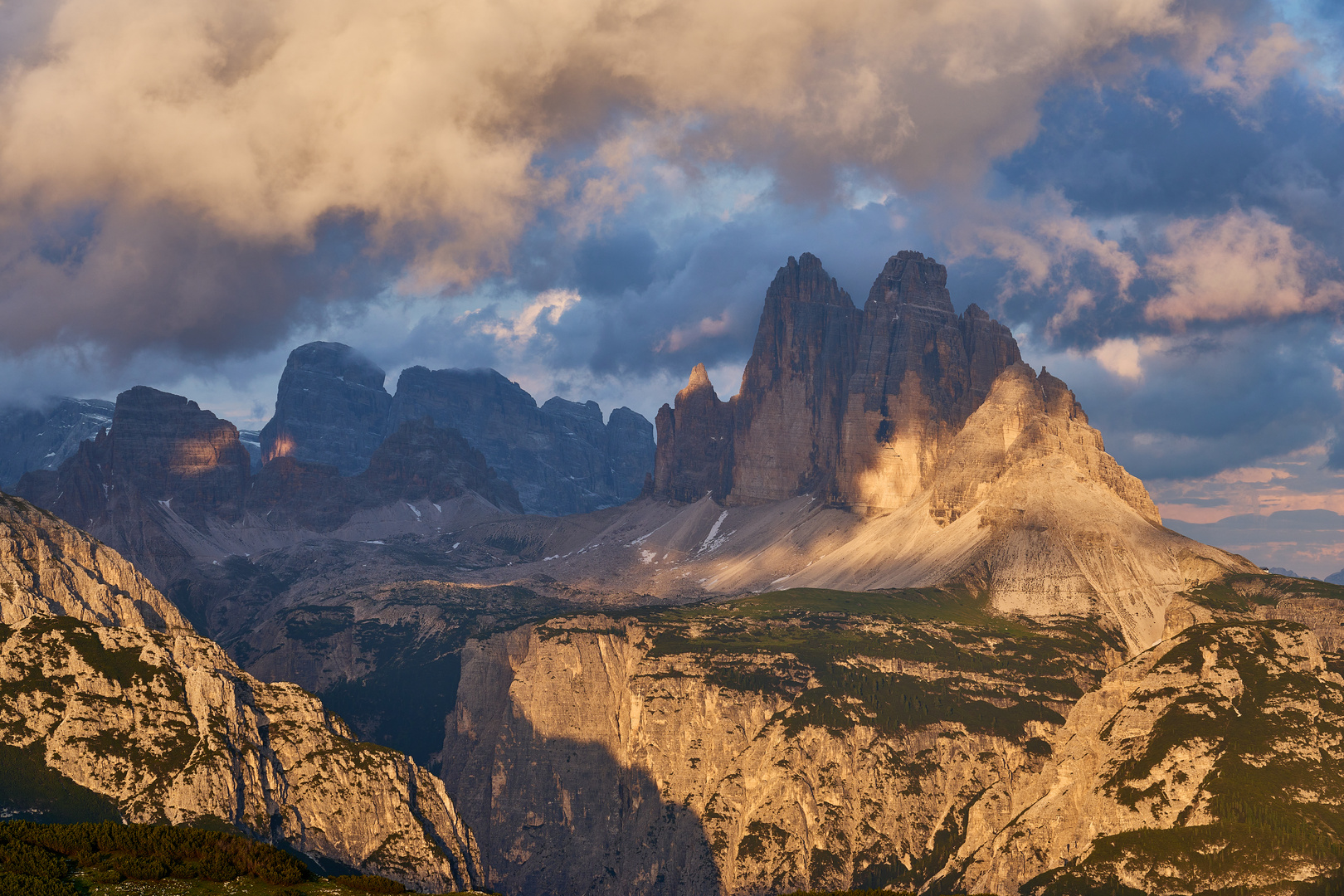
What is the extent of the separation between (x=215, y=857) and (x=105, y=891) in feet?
79.7

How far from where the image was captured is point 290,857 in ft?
478

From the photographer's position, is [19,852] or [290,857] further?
[290,857]

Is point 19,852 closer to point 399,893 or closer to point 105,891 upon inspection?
point 105,891

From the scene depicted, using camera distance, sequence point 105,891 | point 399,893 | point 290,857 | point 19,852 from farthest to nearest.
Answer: point 290,857
point 399,893
point 19,852
point 105,891

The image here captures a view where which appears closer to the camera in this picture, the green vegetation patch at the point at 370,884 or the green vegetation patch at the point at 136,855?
Answer: the green vegetation patch at the point at 136,855

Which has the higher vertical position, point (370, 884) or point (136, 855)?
point (136, 855)

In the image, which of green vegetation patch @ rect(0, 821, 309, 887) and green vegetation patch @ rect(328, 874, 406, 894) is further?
green vegetation patch @ rect(328, 874, 406, 894)

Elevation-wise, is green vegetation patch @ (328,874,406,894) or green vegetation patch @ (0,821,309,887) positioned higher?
green vegetation patch @ (0,821,309,887)

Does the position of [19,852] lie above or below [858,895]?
above

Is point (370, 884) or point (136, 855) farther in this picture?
point (136, 855)

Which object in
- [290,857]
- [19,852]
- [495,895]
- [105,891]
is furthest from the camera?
[495,895]

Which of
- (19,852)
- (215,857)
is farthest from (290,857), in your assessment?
(19,852)

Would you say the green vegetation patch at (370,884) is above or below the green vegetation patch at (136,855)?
below

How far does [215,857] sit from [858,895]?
67.1m
